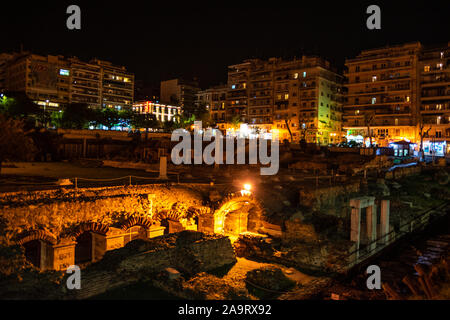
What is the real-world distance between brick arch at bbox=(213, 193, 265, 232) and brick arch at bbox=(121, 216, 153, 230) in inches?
140

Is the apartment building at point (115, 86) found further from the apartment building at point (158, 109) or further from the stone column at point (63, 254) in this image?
the stone column at point (63, 254)

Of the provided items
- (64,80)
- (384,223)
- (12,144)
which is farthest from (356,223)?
Answer: (64,80)

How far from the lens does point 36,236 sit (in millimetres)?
13000

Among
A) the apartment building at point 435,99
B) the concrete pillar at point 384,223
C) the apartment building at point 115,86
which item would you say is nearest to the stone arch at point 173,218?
the concrete pillar at point 384,223

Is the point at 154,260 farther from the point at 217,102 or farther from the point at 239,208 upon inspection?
the point at 217,102

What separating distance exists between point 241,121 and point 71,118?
36.6 meters

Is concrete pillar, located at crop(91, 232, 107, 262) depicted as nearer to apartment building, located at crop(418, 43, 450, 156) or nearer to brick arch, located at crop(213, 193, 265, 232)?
brick arch, located at crop(213, 193, 265, 232)

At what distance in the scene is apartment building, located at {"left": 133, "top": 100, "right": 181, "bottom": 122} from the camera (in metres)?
95.2

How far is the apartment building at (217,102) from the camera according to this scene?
288ft

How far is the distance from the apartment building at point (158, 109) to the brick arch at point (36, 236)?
3228 inches

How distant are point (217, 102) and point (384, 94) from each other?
130ft

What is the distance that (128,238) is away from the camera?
15.9 meters

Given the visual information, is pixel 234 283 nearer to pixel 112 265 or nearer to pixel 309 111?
pixel 112 265
